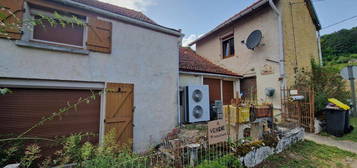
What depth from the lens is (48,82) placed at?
413 centimetres

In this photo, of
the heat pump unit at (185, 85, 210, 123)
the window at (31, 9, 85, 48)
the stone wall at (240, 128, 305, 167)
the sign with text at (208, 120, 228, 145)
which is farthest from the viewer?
the heat pump unit at (185, 85, 210, 123)

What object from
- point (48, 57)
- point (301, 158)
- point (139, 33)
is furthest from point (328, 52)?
point (48, 57)

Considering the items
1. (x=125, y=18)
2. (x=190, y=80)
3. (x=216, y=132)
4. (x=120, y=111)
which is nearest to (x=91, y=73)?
(x=120, y=111)

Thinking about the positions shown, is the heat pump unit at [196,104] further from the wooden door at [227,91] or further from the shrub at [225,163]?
the shrub at [225,163]

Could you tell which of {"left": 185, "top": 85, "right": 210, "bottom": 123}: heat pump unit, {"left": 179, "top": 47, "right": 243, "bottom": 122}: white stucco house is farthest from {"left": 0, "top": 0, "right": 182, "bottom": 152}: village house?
{"left": 179, "top": 47, "right": 243, "bottom": 122}: white stucco house

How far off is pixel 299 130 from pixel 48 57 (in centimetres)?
840

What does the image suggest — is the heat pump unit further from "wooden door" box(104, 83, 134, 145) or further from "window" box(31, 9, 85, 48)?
"window" box(31, 9, 85, 48)

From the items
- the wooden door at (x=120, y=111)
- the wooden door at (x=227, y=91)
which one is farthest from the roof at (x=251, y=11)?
the wooden door at (x=120, y=111)

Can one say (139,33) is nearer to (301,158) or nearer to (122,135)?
(122,135)

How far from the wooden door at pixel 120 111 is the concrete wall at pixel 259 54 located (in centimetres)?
658

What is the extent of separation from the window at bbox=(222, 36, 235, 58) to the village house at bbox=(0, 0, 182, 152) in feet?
17.6

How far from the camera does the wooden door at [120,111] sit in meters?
4.79

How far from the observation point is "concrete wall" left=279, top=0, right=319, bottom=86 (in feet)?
25.0

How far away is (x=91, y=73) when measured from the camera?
4.63 m
